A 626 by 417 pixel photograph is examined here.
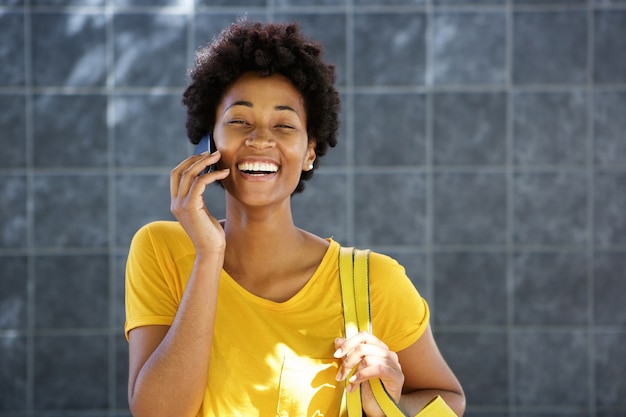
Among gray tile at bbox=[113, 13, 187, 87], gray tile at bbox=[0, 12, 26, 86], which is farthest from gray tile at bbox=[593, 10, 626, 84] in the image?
gray tile at bbox=[0, 12, 26, 86]

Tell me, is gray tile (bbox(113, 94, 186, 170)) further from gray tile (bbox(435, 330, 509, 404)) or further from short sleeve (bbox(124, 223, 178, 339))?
short sleeve (bbox(124, 223, 178, 339))

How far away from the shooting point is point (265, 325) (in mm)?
2314

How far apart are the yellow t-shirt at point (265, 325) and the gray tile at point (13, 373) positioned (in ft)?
10.1

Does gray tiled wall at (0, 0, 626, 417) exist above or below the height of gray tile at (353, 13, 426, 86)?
below

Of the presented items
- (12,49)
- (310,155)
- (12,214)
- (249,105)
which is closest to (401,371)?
(310,155)

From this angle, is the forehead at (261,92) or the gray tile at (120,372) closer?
the forehead at (261,92)

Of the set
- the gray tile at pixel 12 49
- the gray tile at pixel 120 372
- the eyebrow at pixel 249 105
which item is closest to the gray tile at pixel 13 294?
the gray tile at pixel 120 372

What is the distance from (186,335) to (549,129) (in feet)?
11.4

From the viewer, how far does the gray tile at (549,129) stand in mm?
5129

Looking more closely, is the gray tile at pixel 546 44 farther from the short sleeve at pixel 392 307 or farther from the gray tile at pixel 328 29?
the short sleeve at pixel 392 307

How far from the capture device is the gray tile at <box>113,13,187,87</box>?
5090 millimetres

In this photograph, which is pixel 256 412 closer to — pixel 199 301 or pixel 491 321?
pixel 199 301

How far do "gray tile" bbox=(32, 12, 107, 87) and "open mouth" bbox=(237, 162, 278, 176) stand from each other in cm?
301

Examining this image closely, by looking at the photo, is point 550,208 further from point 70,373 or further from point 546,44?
point 70,373
